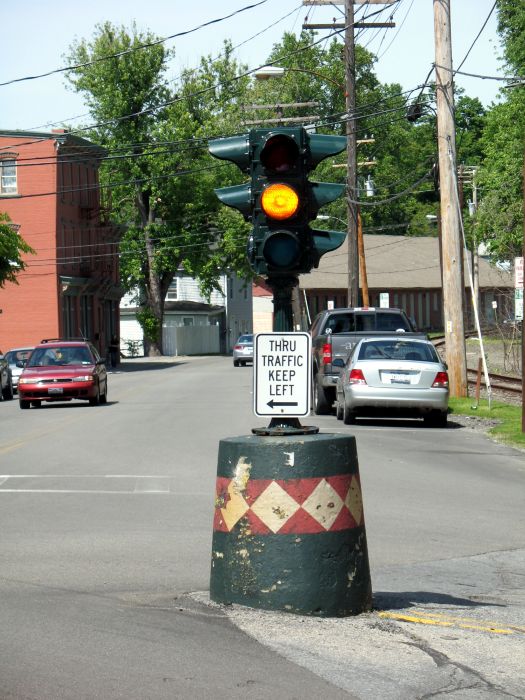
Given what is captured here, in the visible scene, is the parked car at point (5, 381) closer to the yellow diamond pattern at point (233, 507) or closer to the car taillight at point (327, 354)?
the car taillight at point (327, 354)

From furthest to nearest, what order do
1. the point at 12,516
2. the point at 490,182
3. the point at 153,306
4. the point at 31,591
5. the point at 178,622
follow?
the point at 153,306
the point at 490,182
the point at 12,516
the point at 31,591
the point at 178,622

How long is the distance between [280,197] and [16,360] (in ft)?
118

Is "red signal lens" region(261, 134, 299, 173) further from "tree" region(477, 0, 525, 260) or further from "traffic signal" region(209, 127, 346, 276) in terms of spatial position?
"tree" region(477, 0, 525, 260)

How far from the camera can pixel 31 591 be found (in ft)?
27.8

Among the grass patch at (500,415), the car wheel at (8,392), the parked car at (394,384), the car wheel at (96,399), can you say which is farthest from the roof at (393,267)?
the parked car at (394,384)

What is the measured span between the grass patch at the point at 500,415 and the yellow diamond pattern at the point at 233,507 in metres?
A: 13.0

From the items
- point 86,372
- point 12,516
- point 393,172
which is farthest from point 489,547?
point 393,172

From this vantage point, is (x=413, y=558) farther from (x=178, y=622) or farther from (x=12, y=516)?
(x=12, y=516)

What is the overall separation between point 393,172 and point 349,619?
90.0m

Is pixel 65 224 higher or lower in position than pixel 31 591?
higher

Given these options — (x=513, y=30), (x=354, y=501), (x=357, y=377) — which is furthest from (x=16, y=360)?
(x=354, y=501)

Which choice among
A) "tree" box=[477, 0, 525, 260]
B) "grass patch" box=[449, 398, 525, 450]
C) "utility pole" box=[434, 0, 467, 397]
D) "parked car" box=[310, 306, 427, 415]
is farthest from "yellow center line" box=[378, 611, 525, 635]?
"tree" box=[477, 0, 525, 260]

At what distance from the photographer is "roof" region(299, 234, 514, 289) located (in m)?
96.8

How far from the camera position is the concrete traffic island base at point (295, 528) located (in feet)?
24.3
